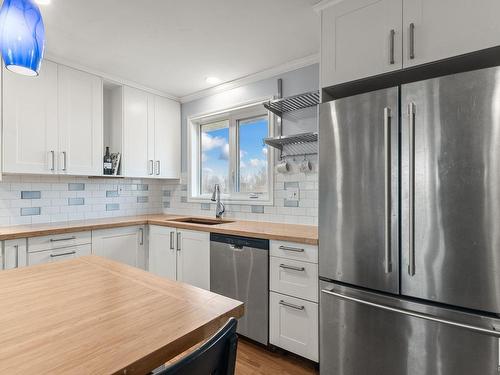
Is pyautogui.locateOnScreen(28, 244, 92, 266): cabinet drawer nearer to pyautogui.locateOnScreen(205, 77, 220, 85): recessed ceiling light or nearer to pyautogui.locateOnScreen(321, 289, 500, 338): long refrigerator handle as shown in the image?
pyautogui.locateOnScreen(205, 77, 220, 85): recessed ceiling light

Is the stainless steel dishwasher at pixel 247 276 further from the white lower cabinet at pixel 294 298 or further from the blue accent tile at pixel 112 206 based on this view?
the blue accent tile at pixel 112 206

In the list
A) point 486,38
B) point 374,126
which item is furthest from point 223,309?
point 486,38

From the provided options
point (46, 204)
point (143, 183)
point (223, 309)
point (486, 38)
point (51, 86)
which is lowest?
point (223, 309)

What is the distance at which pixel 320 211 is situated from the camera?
1672mm

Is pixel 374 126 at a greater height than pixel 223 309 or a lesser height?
greater

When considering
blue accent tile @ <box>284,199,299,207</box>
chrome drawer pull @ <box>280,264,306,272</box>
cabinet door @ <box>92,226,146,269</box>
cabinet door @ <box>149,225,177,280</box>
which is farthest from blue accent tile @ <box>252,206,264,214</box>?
cabinet door @ <box>92,226,146,269</box>

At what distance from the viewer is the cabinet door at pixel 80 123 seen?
8.48ft

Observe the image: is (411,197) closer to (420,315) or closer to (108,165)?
(420,315)

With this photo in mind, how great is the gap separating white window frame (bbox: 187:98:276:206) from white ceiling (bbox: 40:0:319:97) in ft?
1.35

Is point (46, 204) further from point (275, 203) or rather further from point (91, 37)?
point (275, 203)

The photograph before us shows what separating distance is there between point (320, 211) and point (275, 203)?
3.52 ft

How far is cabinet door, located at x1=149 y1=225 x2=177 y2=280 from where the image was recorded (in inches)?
109

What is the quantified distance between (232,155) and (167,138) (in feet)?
2.90

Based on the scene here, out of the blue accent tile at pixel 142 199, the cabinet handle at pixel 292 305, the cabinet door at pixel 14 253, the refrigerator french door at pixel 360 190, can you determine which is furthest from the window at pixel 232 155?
the cabinet door at pixel 14 253
